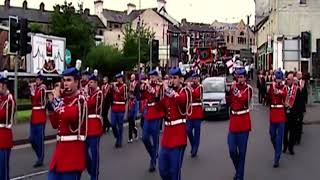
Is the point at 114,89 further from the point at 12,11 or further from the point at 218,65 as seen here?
the point at 12,11

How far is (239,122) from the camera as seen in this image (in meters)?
11.6

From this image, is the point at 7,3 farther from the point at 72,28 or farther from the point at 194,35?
the point at 194,35

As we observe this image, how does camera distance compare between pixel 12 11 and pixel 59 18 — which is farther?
pixel 12 11

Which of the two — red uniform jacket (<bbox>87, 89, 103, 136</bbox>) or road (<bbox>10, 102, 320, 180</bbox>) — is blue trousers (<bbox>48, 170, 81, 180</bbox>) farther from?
road (<bbox>10, 102, 320, 180</bbox>)

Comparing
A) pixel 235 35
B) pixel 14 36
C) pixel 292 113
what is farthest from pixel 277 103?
pixel 235 35

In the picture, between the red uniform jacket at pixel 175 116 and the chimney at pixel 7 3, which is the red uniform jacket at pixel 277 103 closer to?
the red uniform jacket at pixel 175 116

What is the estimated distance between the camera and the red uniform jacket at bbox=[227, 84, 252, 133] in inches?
458

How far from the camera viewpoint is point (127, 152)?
653 inches

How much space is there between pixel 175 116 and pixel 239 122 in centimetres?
240

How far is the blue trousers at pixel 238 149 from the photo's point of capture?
11469 mm

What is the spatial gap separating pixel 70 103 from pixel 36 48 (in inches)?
1129

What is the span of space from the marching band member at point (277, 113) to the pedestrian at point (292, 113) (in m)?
0.75

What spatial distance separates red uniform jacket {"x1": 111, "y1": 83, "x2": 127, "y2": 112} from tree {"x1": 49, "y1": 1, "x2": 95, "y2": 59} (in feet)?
148

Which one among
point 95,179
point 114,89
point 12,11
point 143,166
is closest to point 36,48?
point 114,89
